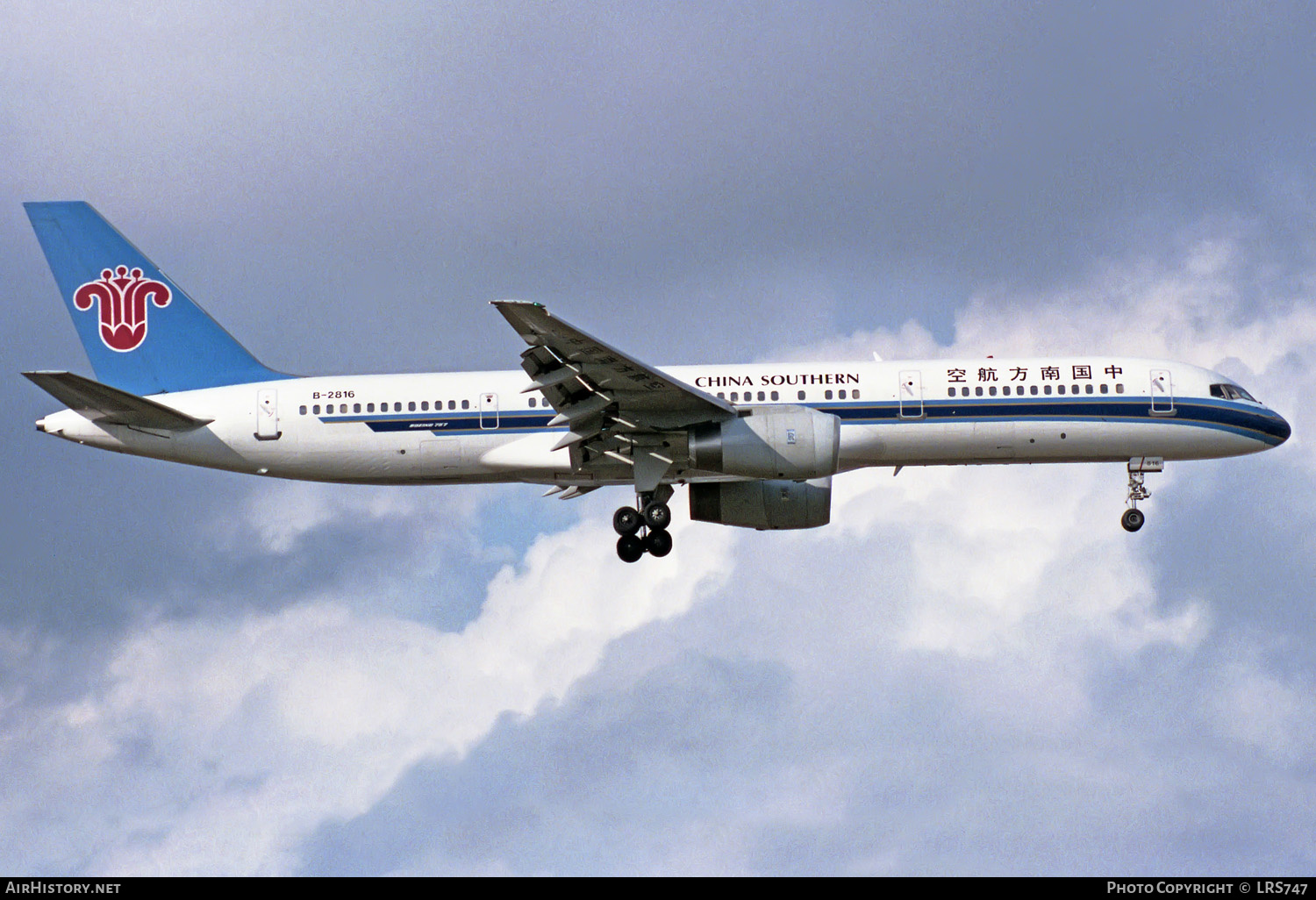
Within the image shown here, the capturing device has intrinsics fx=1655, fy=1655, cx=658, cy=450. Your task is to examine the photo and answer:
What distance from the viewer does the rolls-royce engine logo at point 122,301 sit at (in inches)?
1804

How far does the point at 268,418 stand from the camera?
4375cm

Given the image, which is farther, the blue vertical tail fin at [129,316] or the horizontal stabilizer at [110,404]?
the blue vertical tail fin at [129,316]

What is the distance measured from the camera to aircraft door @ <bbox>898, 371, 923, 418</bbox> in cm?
4278

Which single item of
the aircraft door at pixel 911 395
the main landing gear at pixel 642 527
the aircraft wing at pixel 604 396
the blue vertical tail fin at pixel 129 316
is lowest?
the main landing gear at pixel 642 527

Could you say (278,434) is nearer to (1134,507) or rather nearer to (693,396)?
(693,396)

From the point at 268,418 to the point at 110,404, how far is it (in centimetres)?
398

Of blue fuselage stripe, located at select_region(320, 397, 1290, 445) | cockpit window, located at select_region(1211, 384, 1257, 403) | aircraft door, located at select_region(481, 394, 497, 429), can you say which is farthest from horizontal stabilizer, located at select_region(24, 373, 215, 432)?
cockpit window, located at select_region(1211, 384, 1257, 403)

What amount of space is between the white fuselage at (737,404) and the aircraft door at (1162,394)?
1.6 inches

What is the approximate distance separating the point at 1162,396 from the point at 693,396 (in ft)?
42.9

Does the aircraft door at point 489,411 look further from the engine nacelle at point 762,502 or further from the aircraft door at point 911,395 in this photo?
the aircraft door at point 911,395

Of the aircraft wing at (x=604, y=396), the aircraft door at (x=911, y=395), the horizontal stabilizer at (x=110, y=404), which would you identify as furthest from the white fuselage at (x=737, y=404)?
the aircraft wing at (x=604, y=396)

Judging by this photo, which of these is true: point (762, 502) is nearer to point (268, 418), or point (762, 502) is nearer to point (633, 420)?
point (633, 420)

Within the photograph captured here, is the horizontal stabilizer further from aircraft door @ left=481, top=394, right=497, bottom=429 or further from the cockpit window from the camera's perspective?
the cockpit window

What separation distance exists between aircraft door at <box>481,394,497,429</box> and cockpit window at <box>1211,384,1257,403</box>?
19.1m
